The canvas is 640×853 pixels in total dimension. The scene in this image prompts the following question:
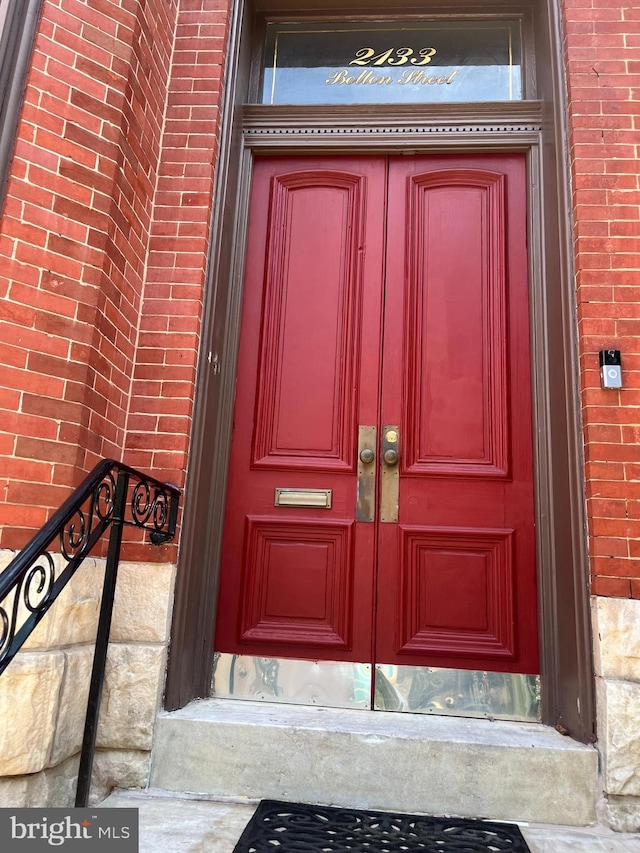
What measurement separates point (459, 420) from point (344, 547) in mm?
853

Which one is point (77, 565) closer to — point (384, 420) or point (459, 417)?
point (384, 420)

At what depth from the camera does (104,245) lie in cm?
260

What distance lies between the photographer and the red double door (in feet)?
9.76

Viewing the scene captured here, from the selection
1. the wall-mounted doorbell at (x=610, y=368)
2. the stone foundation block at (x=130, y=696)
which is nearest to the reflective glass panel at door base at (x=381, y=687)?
the stone foundation block at (x=130, y=696)

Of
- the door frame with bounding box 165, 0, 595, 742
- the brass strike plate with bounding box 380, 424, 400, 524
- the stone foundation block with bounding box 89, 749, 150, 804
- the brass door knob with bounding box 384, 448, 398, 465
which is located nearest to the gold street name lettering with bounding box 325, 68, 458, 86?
the door frame with bounding box 165, 0, 595, 742

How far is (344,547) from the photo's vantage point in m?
3.06

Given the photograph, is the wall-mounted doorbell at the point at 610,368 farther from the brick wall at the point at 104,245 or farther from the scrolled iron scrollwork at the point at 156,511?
the scrolled iron scrollwork at the point at 156,511

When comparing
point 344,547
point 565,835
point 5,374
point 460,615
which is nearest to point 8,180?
point 5,374

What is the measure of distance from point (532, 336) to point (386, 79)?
177 centimetres

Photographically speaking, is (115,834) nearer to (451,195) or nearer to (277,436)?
(277,436)

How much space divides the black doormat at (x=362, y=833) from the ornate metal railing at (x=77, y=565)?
0.63 meters

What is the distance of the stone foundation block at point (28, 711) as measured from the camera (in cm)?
208

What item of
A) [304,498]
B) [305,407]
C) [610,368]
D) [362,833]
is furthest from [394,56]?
[362,833]

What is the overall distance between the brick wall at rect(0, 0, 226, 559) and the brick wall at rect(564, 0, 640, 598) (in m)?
1.75
